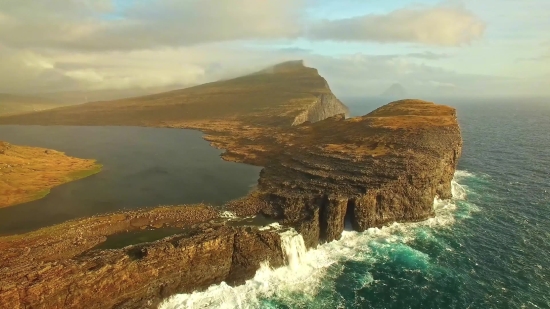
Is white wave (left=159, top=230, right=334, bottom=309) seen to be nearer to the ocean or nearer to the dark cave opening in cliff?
the ocean

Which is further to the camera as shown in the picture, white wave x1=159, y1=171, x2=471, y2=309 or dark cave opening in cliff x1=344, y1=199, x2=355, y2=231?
dark cave opening in cliff x1=344, y1=199, x2=355, y2=231

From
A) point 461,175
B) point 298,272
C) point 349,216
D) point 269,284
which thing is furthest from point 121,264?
point 461,175

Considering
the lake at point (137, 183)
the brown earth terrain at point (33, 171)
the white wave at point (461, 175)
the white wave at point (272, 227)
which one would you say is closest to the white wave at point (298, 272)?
the white wave at point (272, 227)

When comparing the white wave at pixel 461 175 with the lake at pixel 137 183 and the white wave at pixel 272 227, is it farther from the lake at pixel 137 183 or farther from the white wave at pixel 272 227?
the white wave at pixel 272 227

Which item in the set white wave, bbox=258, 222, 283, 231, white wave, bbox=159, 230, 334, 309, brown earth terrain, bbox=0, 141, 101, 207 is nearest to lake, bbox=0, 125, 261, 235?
brown earth terrain, bbox=0, 141, 101, 207

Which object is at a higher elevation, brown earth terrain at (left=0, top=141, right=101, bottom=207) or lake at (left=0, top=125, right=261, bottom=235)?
brown earth terrain at (left=0, top=141, right=101, bottom=207)

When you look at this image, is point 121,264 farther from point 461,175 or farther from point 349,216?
point 461,175
